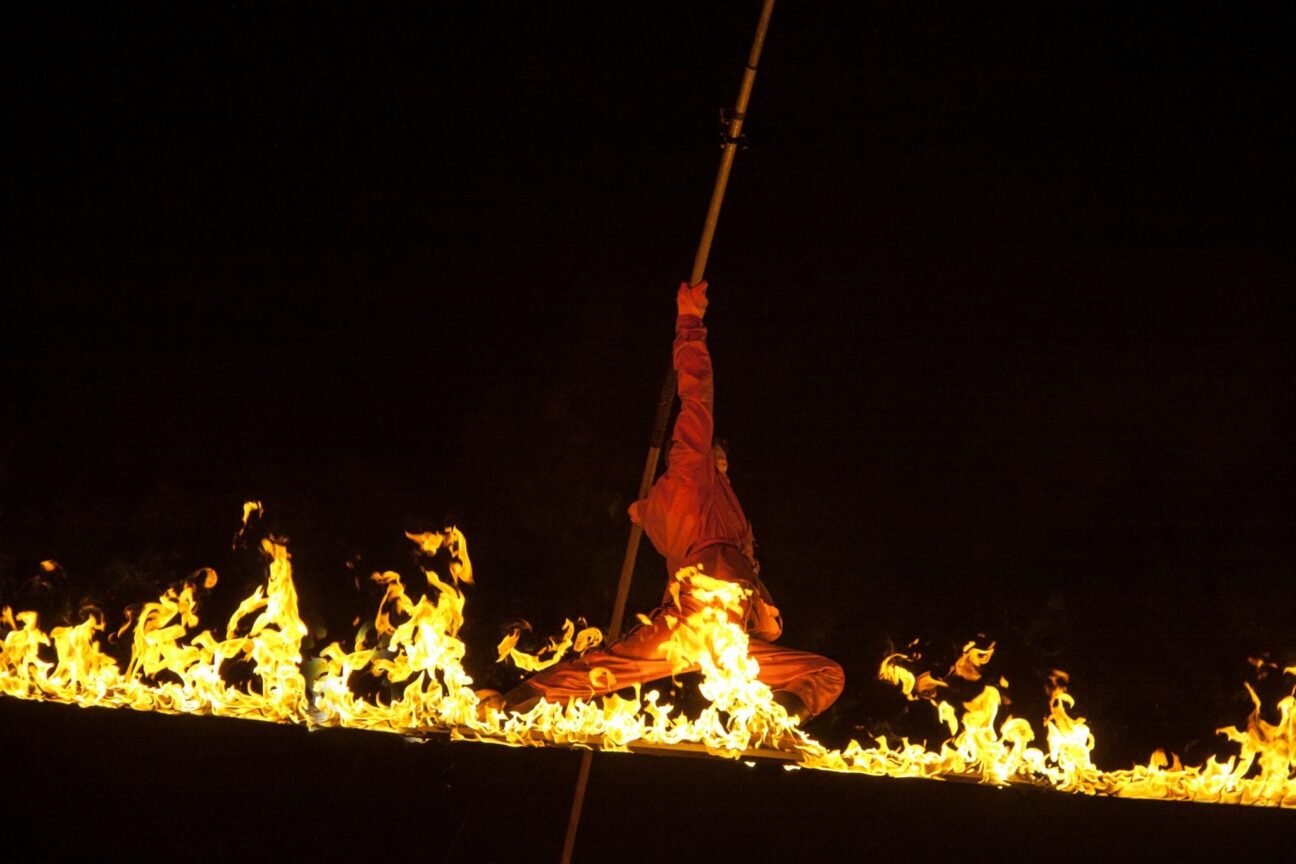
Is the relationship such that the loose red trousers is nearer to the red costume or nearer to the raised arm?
the red costume

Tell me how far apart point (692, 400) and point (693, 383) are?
68mm

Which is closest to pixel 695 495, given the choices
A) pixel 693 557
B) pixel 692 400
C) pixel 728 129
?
pixel 693 557

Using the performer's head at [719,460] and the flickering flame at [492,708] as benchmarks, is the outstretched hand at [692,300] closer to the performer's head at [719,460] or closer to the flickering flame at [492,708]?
A: the performer's head at [719,460]

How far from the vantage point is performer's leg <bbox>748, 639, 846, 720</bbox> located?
16.7ft

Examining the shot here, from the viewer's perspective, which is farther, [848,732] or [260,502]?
[260,502]

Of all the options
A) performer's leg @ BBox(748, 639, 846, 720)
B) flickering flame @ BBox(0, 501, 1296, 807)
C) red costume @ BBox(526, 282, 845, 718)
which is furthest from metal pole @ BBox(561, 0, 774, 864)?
performer's leg @ BBox(748, 639, 846, 720)

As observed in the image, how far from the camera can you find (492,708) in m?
4.94

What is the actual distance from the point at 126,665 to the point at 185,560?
0.74 m

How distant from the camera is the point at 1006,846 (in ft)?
16.5

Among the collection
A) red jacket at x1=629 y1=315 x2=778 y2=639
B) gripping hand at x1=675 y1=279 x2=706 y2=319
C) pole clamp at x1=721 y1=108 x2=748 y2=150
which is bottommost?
red jacket at x1=629 y1=315 x2=778 y2=639

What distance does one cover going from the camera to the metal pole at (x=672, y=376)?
16.3 feet

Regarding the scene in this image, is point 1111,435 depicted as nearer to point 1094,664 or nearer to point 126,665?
point 1094,664

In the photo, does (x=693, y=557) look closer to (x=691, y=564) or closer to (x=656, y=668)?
(x=691, y=564)

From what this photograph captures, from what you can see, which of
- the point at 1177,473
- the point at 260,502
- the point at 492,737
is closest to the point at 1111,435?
the point at 1177,473
